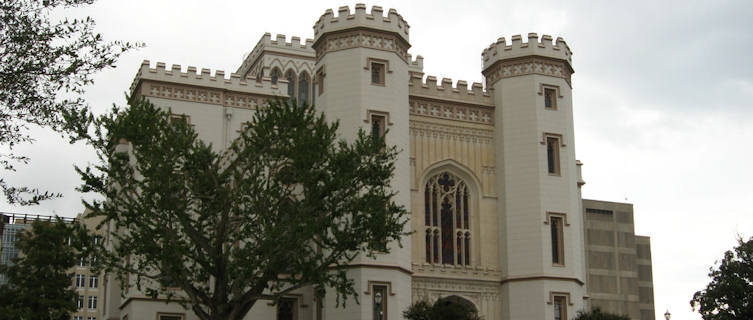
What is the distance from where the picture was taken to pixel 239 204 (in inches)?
1157

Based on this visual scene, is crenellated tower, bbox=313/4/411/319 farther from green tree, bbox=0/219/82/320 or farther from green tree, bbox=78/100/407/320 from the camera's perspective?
green tree, bbox=0/219/82/320

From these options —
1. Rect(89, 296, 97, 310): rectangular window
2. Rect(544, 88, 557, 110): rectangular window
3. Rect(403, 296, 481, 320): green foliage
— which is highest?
Rect(544, 88, 557, 110): rectangular window

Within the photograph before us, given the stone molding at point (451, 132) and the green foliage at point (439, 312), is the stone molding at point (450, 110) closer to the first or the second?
the stone molding at point (451, 132)

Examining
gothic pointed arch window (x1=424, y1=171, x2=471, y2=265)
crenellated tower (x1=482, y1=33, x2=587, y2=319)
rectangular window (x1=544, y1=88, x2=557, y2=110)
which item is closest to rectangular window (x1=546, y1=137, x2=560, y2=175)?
crenellated tower (x1=482, y1=33, x2=587, y2=319)

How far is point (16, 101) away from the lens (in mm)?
19203

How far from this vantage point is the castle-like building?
37438 mm

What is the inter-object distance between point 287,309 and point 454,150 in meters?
9.44

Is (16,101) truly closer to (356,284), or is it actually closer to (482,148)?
(356,284)

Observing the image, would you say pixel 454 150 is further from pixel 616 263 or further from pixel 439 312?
pixel 616 263

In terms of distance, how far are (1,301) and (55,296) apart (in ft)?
8.76

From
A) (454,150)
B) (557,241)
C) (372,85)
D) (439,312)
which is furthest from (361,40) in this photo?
(439,312)

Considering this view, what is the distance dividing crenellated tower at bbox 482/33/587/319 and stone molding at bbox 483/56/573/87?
42 mm

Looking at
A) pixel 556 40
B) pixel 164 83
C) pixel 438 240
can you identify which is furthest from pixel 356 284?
pixel 556 40

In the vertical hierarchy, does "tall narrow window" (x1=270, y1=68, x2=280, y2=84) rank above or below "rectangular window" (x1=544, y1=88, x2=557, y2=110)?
above
